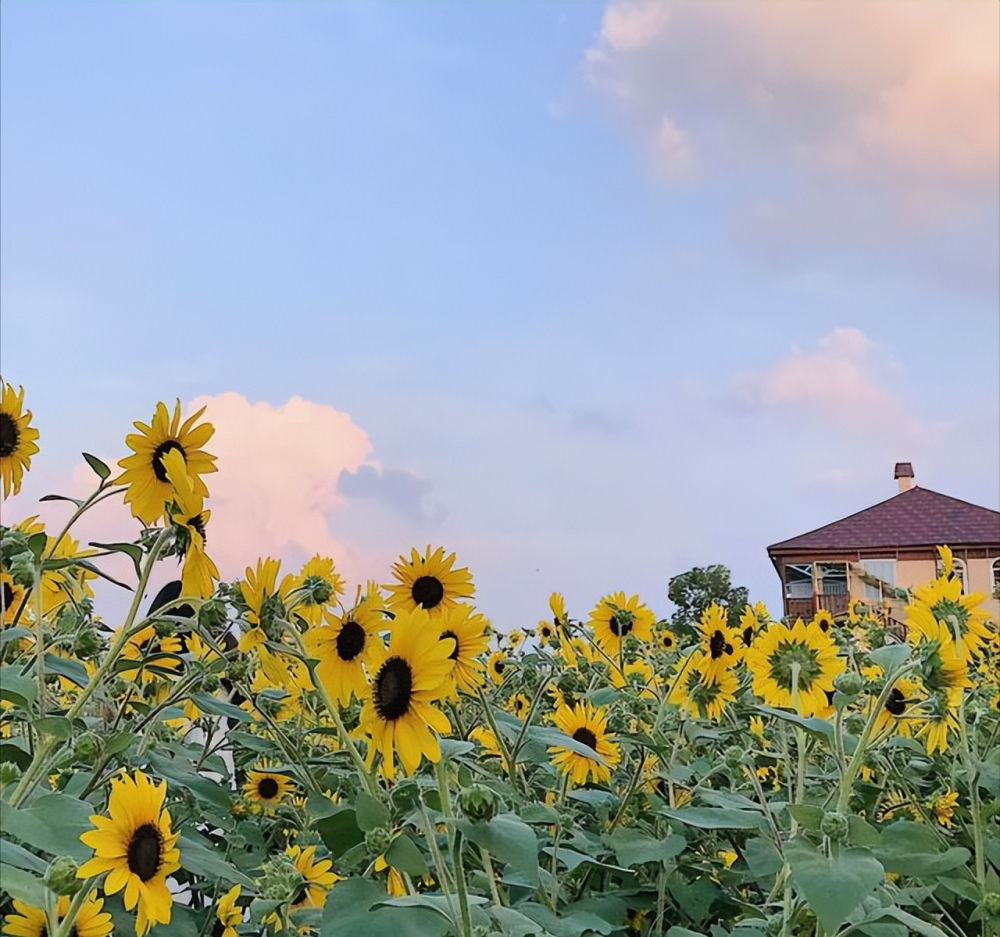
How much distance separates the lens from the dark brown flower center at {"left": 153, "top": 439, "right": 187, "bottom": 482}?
4.12ft

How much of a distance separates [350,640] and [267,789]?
708 millimetres

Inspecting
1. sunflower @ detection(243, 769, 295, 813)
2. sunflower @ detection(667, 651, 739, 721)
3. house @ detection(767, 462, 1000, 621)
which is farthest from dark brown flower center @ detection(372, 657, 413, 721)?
house @ detection(767, 462, 1000, 621)

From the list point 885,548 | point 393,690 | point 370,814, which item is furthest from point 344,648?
point 885,548

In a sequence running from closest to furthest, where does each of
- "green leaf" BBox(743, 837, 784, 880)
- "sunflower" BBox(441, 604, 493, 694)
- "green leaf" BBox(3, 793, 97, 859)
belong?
"green leaf" BBox(3, 793, 97, 859)
"sunflower" BBox(441, 604, 493, 694)
"green leaf" BBox(743, 837, 784, 880)

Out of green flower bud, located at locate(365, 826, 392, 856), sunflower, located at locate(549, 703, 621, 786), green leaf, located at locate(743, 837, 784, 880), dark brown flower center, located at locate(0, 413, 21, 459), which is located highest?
dark brown flower center, located at locate(0, 413, 21, 459)

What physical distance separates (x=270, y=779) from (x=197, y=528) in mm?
852

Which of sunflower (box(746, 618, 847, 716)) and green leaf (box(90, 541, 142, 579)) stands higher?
green leaf (box(90, 541, 142, 579))

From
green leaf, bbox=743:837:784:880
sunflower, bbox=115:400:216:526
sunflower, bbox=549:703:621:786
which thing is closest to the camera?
sunflower, bbox=115:400:216:526

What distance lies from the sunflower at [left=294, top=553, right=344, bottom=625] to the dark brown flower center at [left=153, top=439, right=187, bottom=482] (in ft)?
0.68

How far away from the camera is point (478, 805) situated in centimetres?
96

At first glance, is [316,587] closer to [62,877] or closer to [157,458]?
[157,458]

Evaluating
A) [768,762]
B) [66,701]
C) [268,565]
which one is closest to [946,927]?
[768,762]

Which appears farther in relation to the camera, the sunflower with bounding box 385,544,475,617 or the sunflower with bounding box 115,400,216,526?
the sunflower with bounding box 385,544,475,617

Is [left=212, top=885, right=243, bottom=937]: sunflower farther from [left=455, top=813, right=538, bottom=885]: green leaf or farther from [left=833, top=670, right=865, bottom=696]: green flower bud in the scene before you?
[left=833, top=670, right=865, bottom=696]: green flower bud
